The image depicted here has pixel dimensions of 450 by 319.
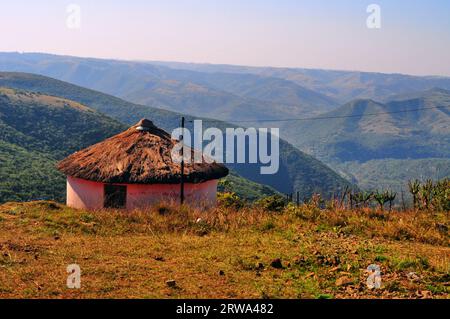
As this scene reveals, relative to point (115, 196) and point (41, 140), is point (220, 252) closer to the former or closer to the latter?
point (115, 196)

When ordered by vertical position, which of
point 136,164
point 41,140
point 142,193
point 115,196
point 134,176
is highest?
point 136,164

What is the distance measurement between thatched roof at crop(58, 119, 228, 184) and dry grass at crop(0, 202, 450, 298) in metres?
3.01

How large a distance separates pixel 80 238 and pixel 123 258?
1.78 m

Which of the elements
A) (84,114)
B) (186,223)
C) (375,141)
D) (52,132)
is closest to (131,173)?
(186,223)

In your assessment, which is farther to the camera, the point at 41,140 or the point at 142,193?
the point at 41,140

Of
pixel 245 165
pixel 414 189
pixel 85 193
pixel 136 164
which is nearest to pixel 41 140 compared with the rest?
pixel 85 193

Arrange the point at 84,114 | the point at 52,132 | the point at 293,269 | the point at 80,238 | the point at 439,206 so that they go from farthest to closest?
the point at 84,114 → the point at 52,132 → the point at 439,206 → the point at 80,238 → the point at 293,269

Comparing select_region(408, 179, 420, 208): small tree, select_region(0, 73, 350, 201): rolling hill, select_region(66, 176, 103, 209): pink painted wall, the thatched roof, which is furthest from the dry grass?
select_region(0, 73, 350, 201): rolling hill

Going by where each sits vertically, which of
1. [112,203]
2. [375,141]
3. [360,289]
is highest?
[360,289]

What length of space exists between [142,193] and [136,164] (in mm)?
898

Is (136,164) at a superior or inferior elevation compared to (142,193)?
superior

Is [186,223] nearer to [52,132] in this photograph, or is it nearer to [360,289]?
[360,289]

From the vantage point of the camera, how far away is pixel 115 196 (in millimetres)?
14664

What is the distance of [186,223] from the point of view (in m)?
9.72
